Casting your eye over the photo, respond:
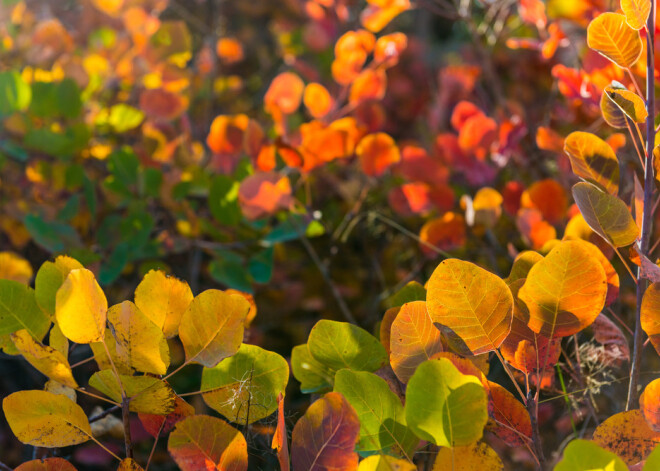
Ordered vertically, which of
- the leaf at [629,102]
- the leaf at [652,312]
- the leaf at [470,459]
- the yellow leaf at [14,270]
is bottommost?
the yellow leaf at [14,270]

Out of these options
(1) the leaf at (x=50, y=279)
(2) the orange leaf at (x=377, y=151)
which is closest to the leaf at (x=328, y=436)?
(1) the leaf at (x=50, y=279)

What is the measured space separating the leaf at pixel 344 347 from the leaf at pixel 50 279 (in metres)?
0.21

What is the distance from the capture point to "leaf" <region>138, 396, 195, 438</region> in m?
0.51

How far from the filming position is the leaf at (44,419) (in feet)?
1.50

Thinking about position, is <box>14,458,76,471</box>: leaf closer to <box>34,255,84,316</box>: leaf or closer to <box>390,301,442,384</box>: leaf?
<box>34,255,84,316</box>: leaf

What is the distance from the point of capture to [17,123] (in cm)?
123

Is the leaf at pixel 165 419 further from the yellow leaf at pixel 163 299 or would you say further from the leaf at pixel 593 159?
the leaf at pixel 593 159

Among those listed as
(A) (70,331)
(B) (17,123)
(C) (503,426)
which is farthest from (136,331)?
(B) (17,123)

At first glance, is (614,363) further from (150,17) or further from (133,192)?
Result: (150,17)

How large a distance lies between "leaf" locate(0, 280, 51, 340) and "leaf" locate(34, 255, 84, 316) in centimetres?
1

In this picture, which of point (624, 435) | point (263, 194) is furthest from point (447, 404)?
point (263, 194)

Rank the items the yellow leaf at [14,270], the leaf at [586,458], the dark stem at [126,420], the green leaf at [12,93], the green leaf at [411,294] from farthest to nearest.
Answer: the green leaf at [12,93] < the yellow leaf at [14,270] < the green leaf at [411,294] < the dark stem at [126,420] < the leaf at [586,458]

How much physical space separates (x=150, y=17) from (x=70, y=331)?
4.56 feet

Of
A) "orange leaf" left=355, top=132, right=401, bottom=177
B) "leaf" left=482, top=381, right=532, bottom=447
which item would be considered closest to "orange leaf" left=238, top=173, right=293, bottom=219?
"orange leaf" left=355, top=132, right=401, bottom=177
